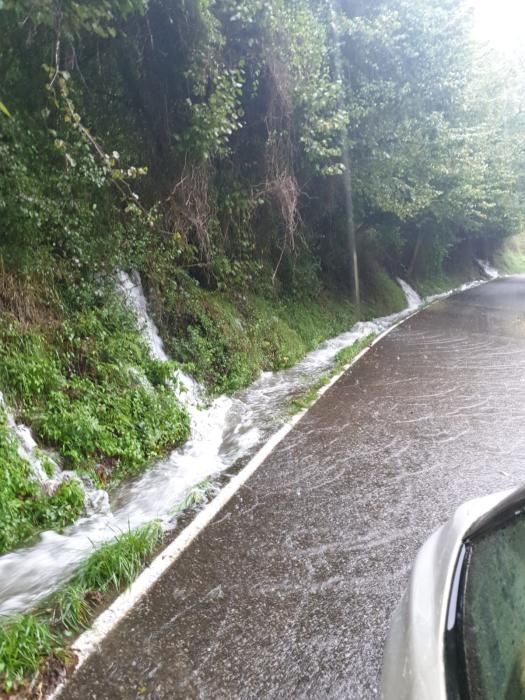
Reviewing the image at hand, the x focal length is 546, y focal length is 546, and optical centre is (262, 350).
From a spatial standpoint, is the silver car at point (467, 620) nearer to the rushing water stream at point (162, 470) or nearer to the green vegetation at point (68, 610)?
the green vegetation at point (68, 610)

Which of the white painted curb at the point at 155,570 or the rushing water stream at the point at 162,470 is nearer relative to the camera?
the white painted curb at the point at 155,570

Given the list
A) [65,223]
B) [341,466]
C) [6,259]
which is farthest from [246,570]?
[65,223]

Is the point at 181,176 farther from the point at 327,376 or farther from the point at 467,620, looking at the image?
the point at 467,620

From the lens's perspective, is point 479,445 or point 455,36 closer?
point 479,445

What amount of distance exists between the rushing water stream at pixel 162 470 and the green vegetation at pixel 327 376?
0.62 ft

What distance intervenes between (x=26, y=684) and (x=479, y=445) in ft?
18.4

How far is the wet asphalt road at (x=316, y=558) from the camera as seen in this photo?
3121 mm

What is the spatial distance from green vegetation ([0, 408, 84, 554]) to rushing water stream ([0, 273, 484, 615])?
0.12 metres

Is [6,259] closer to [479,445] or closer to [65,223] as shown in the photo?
[65,223]

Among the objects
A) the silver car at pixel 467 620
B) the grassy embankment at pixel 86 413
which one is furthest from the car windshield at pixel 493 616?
the grassy embankment at pixel 86 413

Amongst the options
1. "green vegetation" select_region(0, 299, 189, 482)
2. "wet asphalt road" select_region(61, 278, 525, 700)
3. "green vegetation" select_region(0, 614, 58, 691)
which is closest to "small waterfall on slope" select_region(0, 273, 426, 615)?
"green vegetation" select_region(0, 299, 189, 482)

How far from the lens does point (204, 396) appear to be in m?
9.08

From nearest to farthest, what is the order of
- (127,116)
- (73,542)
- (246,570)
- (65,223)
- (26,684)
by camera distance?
1. (26,684)
2. (246,570)
3. (73,542)
4. (65,223)
5. (127,116)

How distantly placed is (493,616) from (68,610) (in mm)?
2778
